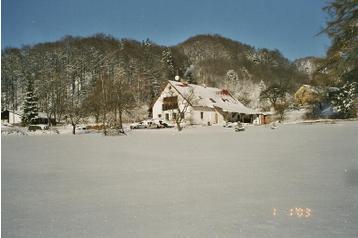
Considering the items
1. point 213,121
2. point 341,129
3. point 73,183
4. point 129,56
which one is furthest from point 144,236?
point 213,121

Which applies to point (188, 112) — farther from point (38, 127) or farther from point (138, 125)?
point (38, 127)

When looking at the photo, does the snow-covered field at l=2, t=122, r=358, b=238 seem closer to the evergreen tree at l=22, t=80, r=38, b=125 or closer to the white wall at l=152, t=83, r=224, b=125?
the evergreen tree at l=22, t=80, r=38, b=125

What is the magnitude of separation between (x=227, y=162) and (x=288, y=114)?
5.06 ft

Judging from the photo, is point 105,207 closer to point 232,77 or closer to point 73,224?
point 73,224

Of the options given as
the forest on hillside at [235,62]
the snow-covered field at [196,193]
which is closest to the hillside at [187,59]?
the forest on hillside at [235,62]

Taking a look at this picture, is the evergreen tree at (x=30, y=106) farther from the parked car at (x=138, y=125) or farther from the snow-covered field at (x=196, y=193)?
the snow-covered field at (x=196, y=193)

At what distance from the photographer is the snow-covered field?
2.59 meters

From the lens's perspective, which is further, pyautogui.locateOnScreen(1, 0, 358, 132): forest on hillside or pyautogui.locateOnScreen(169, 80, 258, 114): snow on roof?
pyautogui.locateOnScreen(169, 80, 258, 114): snow on roof

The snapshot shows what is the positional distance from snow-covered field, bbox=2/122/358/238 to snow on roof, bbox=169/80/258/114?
11.7 ft

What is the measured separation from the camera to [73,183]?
4.03 meters

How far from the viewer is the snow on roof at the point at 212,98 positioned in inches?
373

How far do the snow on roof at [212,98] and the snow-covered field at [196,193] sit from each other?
357 cm

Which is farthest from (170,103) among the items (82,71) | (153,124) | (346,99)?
(346,99)

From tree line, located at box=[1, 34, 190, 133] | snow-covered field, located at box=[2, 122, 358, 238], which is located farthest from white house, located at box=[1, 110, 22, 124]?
snow-covered field, located at box=[2, 122, 358, 238]
